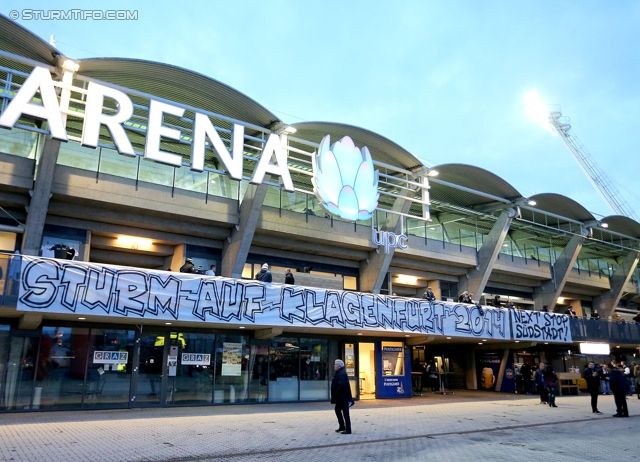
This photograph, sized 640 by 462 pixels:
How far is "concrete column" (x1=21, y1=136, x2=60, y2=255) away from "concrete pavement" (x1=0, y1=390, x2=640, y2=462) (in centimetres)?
598

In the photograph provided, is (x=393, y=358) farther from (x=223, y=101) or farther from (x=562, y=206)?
(x=562, y=206)

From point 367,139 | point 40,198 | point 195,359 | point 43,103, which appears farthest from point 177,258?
point 367,139

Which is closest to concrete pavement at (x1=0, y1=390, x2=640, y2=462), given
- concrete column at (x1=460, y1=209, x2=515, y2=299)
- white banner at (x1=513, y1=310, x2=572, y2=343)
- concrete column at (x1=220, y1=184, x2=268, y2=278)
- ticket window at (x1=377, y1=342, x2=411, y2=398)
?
ticket window at (x1=377, y1=342, x2=411, y2=398)

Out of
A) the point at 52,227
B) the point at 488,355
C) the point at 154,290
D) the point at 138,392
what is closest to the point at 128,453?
the point at 154,290

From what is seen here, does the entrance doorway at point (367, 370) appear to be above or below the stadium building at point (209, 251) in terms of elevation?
below

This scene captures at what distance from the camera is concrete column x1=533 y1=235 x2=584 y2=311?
35.2m

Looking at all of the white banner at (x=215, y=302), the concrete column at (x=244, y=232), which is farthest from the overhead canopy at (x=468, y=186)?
the concrete column at (x=244, y=232)

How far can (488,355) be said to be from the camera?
3091 cm

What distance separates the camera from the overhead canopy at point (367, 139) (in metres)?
23.1

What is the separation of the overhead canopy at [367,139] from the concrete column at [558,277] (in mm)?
16005

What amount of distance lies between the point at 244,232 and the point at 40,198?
26.3 ft

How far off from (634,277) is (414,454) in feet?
140

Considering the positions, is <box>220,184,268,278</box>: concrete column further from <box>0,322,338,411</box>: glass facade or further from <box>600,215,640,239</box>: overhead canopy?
<box>600,215,640,239</box>: overhead canopy

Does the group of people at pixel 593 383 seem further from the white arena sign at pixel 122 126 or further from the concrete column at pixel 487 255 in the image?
the white arena sign at pixel 122 126
